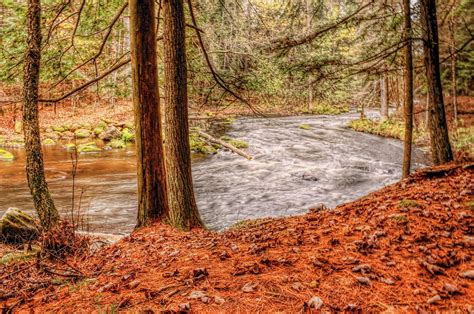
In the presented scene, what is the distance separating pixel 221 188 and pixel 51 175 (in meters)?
6.40

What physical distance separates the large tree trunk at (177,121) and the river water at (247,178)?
2.55 m

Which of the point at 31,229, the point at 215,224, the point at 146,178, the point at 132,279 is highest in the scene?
the point at 146,178

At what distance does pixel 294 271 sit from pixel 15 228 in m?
5.86

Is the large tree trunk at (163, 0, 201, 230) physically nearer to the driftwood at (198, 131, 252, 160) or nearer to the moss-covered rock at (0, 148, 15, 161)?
the driftwood at (198, 131, 252, 160)

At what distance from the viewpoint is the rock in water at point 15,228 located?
616cm

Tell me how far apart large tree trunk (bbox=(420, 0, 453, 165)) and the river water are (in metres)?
3.54

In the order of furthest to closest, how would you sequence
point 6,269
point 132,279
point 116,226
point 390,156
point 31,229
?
point 390,156 < point 116,226 < point 31,229 < point 6,269 < point 132,279

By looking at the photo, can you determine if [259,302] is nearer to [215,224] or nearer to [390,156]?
[215,224]

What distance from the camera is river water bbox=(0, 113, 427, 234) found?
9156mm

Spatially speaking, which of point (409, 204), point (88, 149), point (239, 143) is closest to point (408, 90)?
point (409, 204)

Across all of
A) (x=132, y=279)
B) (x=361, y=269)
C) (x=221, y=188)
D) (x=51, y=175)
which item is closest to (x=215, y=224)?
(x=221, y=188)

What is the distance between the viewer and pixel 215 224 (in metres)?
8.18

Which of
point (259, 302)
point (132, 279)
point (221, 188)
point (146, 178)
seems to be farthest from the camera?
point (221, 188)

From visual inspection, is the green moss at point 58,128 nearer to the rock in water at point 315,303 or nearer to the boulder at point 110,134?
the boulder at point 110,134
